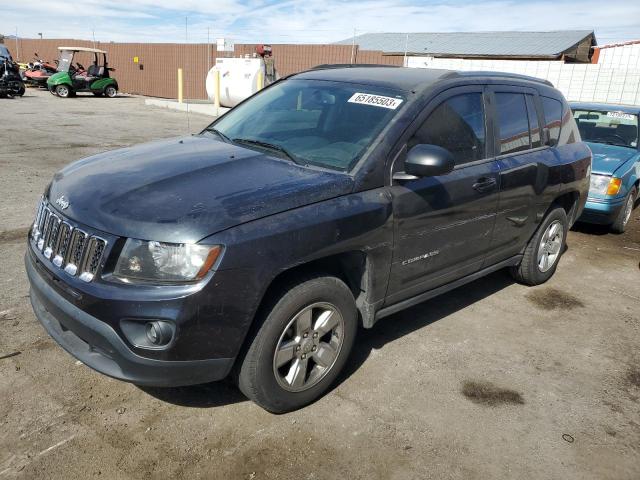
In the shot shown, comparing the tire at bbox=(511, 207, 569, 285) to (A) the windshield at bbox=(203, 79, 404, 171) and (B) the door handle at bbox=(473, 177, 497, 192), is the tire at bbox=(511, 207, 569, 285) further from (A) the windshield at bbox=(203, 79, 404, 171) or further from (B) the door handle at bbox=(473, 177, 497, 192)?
(A) the windshield at bbox=(203, 79, 404, 171)

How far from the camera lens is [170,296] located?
244 centimetres

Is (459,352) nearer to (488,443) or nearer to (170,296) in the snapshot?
(488,443)

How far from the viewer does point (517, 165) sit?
4.21 meters

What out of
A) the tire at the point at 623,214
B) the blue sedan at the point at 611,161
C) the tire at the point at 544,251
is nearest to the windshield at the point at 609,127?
the blue sedan at the point at 611,161

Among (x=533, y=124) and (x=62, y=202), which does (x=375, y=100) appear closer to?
(x=533, y=124)

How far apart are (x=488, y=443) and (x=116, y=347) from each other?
79.7 inches

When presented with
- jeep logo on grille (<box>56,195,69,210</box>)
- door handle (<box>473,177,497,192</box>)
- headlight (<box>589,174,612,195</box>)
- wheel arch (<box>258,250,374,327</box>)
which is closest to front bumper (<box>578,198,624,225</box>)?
headlight (<box>589,174,612,195</box>)

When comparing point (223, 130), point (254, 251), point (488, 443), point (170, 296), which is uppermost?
point (223, 130)

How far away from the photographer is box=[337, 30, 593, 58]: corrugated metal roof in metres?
34.9

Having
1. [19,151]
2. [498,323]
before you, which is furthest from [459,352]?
[19,151]

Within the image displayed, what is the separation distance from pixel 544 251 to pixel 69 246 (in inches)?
165

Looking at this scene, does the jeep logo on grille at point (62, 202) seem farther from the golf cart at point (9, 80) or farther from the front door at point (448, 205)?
the golf cart at point (9, 80)

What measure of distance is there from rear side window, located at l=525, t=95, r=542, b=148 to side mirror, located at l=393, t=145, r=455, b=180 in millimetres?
1771

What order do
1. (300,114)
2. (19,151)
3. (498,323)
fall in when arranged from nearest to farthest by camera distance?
(300,114) < (498,323) < (19,151)
